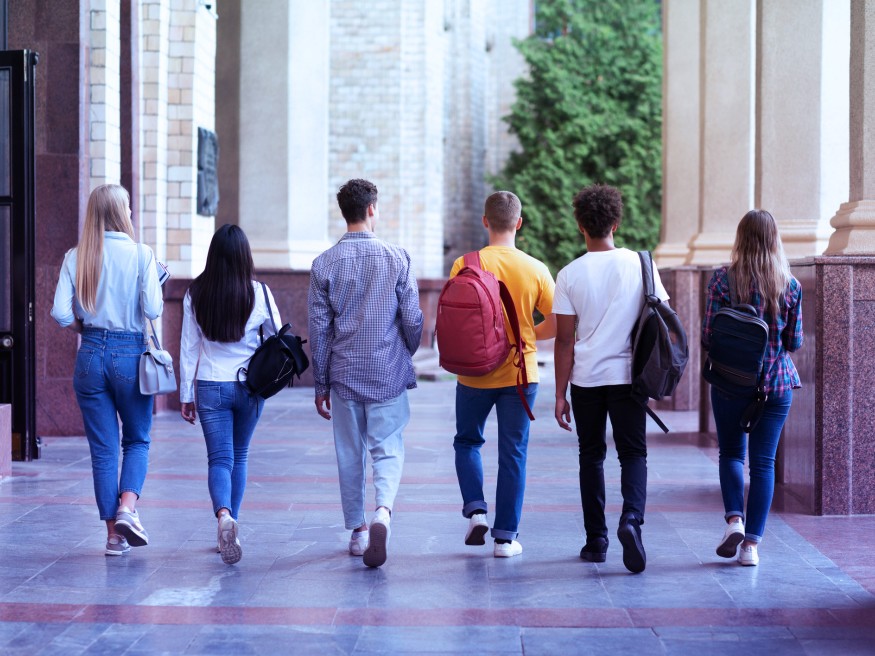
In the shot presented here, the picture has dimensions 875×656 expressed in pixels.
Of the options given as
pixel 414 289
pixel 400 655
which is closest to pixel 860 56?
pixel 414 289

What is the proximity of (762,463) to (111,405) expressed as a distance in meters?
3.28

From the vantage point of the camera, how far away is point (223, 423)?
6414 millimetres

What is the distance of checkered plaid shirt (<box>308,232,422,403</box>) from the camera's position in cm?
627

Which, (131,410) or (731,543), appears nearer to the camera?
(731,543)

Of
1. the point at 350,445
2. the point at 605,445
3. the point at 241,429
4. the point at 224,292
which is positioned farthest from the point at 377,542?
the point at 224,292

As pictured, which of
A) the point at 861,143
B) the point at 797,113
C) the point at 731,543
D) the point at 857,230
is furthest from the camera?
the point at 797,113

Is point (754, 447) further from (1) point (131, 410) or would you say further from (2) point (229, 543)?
(1) point (131, 410)

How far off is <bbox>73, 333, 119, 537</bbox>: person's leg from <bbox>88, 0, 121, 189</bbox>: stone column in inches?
225

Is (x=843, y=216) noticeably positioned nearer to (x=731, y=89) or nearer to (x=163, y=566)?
(x=163, y=566)

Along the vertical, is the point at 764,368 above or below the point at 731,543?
above

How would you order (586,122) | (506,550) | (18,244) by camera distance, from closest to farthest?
(506,550), (18,244), (586,122)

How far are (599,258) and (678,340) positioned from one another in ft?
1.82

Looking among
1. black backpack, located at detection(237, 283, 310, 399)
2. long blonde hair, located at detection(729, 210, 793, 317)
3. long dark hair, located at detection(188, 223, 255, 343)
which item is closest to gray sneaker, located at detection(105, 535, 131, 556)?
black backpack, located at detection(237, 283, 310, 399)

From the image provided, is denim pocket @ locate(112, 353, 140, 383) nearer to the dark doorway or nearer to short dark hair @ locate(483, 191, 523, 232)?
short dark hair @ locate(483, 191, 523, 232)
